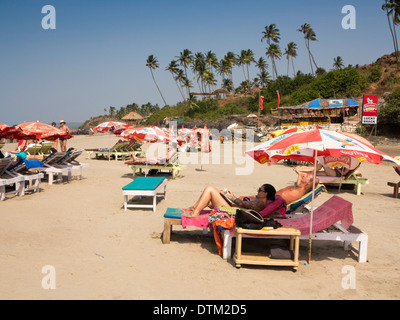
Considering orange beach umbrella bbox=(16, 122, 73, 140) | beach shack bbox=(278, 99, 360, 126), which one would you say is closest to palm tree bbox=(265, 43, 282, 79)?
beach shack bbox=(278, 99, 360, 126)

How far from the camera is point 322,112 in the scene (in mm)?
32219

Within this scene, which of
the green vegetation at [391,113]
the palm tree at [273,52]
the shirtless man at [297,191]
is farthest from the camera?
the palm tree at [273,52]

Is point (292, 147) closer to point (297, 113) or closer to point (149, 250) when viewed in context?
point (149, 250)

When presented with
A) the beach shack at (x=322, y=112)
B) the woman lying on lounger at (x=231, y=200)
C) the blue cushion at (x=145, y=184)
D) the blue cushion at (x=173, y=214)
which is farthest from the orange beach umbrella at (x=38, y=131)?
the beach shack at (x=322, y=112)

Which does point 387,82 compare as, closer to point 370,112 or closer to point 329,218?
point 370,112

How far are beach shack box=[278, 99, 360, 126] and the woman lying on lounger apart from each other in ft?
66.1

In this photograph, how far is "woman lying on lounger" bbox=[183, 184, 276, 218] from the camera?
5391 millimetres

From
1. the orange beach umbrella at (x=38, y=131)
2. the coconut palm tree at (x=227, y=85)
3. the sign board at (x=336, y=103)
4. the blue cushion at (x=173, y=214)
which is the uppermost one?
the coconut palm tree at (x=227, y=85)

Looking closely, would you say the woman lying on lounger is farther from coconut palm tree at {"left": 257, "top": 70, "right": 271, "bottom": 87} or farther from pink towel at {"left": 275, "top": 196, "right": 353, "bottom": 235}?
coconut palm tree at {"left": 257, "top": 70, "right": 271, "bottom": 87}

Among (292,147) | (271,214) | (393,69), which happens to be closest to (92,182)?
(271,214)

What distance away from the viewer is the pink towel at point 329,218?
16.6 feet

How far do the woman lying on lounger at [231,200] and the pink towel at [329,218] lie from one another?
1.59 feet

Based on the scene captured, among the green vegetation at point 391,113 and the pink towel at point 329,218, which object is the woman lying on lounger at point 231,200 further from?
the green vegetation at point 391,113

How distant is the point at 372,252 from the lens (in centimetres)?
556
